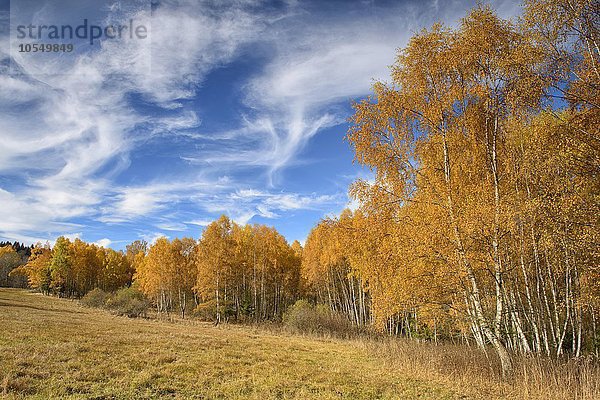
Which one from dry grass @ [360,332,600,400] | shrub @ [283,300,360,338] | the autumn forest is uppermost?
the autumn forest

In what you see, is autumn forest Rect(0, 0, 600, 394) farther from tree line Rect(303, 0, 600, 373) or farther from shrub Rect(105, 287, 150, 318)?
shrub Rect(105, 287, 150, 318)

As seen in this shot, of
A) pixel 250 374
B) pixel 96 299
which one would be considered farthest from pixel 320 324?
pixel 96 299

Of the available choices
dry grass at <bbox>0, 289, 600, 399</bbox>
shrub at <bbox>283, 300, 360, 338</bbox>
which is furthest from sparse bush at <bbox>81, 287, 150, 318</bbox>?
dry grass at <bbox>0, 289, 600, 399</bbox>

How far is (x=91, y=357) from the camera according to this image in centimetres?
1123

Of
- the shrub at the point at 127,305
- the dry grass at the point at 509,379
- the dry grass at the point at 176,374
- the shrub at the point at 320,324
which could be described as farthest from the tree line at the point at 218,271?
the dry grass at the point at 509,379

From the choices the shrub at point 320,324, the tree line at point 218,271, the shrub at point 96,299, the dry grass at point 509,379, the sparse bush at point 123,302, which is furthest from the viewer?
the shrub at point 96,299

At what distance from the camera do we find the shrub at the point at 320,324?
27.7 m

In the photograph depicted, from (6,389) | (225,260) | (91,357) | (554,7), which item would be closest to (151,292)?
(225,260)

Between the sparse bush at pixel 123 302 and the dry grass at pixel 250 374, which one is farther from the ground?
the dry grass at pixel 250 374

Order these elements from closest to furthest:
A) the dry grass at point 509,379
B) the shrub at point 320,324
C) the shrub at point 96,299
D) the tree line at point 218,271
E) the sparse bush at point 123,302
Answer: the dry grass at point 509,379, the shrub at point 320,324, the tree line at point 218,271, the sparse bush at point 123,302, the shrub at point 96,299

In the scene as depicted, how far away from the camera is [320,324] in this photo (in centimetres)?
2873

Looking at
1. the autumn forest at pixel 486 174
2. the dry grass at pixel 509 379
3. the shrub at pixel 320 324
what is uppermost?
the autumn forest at pixel 486 174

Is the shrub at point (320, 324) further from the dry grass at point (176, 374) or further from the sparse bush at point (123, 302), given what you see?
the sparse bush at point (123, 302)

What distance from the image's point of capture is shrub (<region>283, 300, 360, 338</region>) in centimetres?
2769
